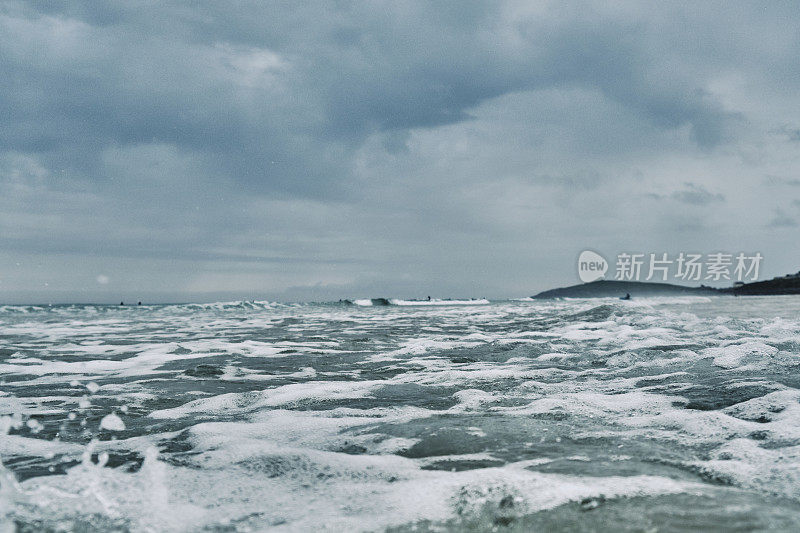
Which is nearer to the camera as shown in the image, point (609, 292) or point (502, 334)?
point (502, 334)

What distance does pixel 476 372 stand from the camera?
5262 millimetres

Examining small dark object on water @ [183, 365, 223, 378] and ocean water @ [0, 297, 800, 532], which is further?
small dark object on water @ [183, 365, 223, 378]

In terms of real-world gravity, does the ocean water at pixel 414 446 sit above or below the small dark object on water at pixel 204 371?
above

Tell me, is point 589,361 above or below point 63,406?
above

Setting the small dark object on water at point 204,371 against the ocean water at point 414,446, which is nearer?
the ocean water at point 414,446

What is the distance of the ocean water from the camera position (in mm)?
1858

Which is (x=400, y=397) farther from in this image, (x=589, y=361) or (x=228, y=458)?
(x=589, y=361)

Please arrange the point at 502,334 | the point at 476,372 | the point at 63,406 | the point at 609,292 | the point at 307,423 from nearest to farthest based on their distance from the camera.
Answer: the point at 307,423 < the point at 63,406 < the point at 476,372 < the point at 502,334 < the point at 609,292

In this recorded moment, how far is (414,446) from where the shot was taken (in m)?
2.71

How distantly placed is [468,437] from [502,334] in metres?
7.34

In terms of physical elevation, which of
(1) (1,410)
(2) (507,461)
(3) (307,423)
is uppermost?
(2) (507,461)

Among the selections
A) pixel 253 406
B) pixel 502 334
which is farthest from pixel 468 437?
pixel 502 334

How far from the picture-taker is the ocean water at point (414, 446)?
6.10 feet

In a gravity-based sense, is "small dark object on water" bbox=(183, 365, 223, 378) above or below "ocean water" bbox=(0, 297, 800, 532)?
below
